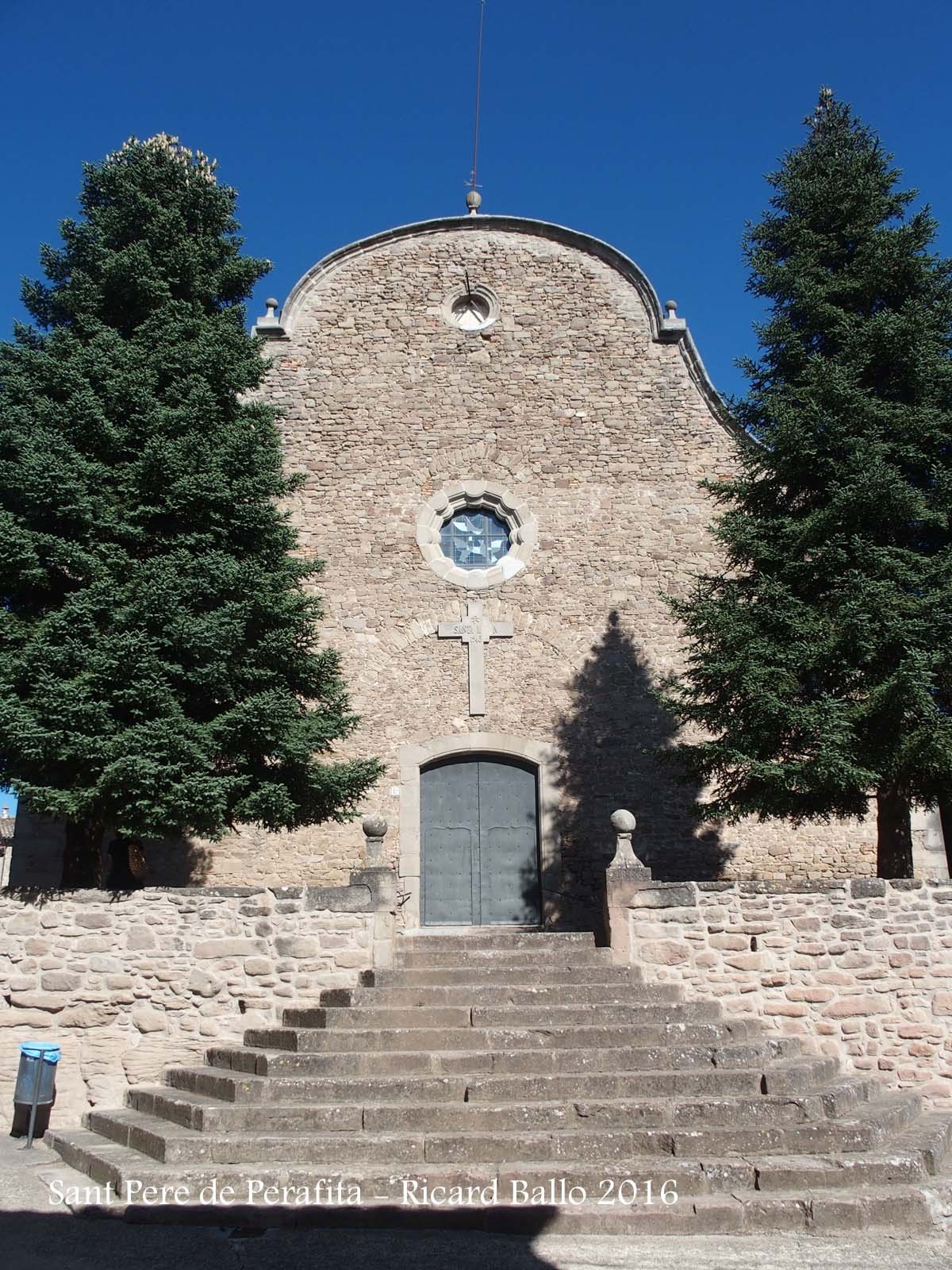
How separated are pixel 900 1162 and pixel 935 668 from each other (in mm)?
4136

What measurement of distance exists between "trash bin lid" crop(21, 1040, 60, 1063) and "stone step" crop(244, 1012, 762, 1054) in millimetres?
1671

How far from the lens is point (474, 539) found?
11.9 meters

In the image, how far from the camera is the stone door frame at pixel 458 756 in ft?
34.3

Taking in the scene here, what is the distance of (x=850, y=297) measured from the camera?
9602mm

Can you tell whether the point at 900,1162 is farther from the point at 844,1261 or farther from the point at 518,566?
the point at 518,566

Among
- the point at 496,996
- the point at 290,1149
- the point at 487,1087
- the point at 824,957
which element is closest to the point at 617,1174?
the point at 487,1087

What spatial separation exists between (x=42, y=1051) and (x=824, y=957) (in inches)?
239

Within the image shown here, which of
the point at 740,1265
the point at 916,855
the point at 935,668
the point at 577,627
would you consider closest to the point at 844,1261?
the point at 740,1265

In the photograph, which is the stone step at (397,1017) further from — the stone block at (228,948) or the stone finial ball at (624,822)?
the stone finial ball at (624,822)

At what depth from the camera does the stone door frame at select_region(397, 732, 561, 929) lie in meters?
10.5

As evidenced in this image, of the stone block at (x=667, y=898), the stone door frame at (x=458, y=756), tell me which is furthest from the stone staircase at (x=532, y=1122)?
the stone door frame at (x=458, y=756)

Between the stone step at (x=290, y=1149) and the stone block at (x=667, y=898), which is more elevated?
the stone block at (x=667, y=898)

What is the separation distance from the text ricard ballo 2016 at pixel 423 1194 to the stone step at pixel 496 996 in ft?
6.15

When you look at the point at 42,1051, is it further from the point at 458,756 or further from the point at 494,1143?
the point at 458,756
